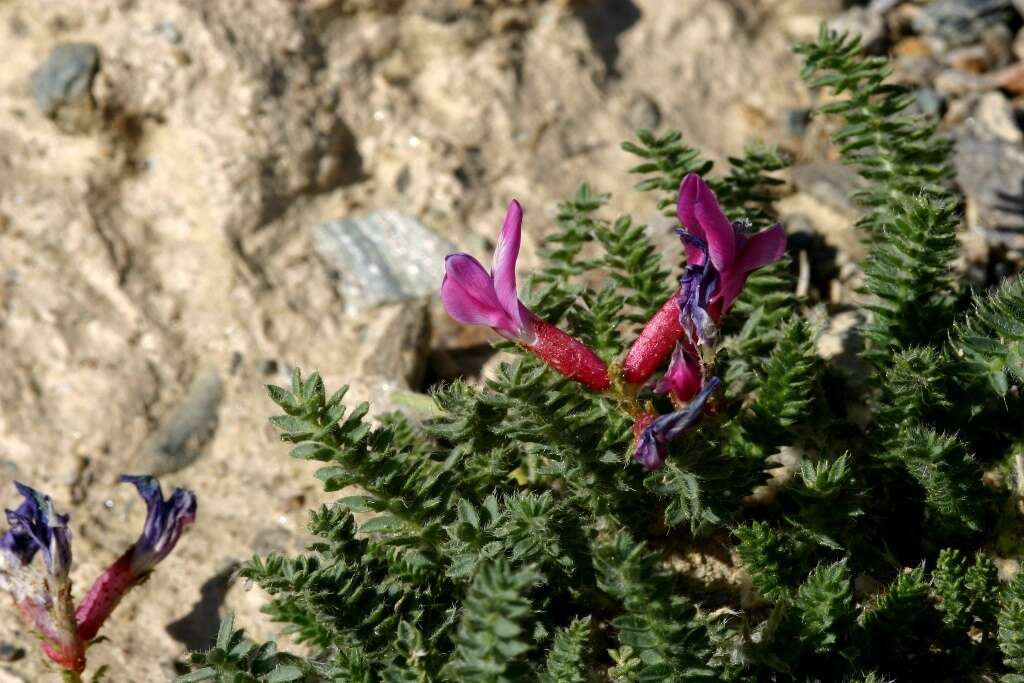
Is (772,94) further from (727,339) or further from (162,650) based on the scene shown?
(162,650)

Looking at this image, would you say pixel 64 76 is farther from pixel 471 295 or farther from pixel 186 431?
pixel 471 295

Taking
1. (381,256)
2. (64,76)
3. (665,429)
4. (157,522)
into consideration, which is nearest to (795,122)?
(381,256)

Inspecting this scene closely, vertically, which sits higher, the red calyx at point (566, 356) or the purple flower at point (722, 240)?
the purple flower at point (722, 240)

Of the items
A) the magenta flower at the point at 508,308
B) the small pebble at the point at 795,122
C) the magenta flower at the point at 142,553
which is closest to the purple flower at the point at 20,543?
the magenta flower at the point at 142,553

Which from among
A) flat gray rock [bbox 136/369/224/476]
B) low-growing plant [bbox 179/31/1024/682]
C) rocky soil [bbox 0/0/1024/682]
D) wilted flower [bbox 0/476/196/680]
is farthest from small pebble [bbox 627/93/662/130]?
wilted flower [bbox 0/476/196/680]

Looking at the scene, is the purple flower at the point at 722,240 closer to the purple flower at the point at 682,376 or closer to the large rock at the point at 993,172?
the purple flower at the point at 682,376

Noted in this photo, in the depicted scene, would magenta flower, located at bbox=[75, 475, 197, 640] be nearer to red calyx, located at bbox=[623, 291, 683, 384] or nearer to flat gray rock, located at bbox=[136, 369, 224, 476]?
flat gray rock, located at bbox=[136, 369, 224, 476]

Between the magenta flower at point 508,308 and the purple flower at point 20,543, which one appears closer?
the magenta flower at point 508,308
